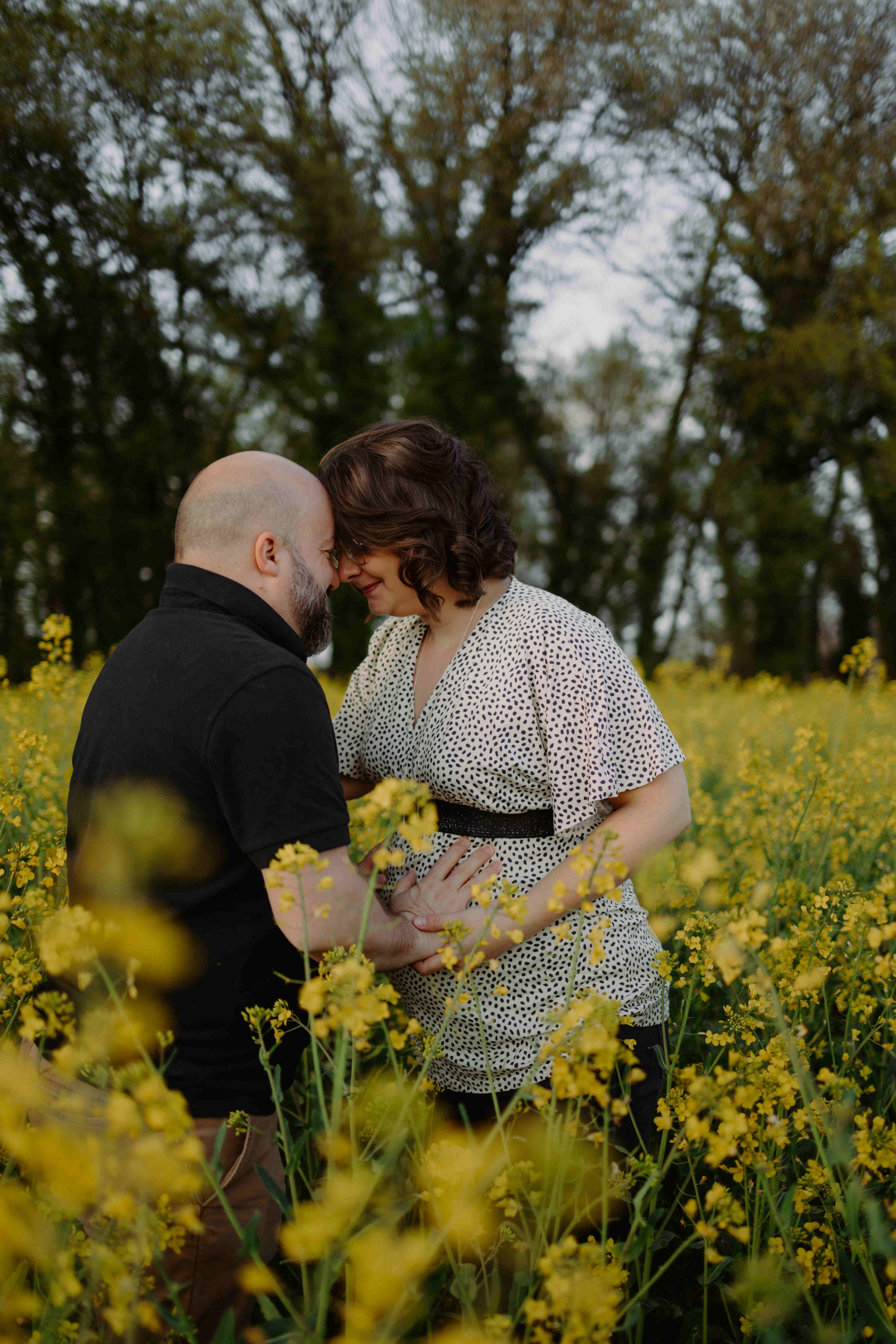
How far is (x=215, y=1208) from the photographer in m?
1.46

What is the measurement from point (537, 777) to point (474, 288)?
12947 millimetres

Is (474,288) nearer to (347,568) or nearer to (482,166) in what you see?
(482,166)

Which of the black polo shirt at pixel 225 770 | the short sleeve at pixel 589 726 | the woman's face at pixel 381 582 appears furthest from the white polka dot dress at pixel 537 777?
the black polo shirt at pixel 225 770

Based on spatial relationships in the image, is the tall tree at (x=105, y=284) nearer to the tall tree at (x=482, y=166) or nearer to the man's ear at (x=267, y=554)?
the tall tree at (x=482, y=166)

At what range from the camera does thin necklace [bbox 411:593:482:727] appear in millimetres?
2014

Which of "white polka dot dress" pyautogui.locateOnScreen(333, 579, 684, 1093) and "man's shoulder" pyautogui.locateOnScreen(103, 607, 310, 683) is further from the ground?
"man's shoulder" pyautogui.locateOnScreen(103, 607, 310, 683)

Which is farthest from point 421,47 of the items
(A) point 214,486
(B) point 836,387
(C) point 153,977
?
(C) point 153,977

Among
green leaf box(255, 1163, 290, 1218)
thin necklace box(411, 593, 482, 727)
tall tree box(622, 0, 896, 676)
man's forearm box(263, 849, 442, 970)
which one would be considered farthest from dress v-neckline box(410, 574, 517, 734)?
tall tree box(622, 0, 896, 676)

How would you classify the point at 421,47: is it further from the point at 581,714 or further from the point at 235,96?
the point at 581,714

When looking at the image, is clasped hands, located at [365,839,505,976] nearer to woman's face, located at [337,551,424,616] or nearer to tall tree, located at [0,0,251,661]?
woman's face, located at [337,551,424,616]

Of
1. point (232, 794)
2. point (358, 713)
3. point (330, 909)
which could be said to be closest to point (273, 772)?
point (232, 794)

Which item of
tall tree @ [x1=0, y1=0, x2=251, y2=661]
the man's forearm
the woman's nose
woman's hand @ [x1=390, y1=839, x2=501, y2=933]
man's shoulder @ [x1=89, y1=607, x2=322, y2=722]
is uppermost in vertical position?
tall tree @ [x1=0, y1=0, x2=251, y2=661]

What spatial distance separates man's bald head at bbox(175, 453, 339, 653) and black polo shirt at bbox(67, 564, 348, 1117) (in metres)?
0.08

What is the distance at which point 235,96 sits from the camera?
10.3 m
